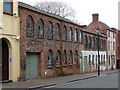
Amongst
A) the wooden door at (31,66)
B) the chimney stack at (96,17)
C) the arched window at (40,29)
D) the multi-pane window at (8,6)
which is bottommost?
the wooden door at (31,66)

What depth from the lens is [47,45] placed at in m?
22.9

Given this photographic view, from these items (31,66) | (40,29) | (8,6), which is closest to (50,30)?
(40,29)

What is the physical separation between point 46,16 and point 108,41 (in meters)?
30.0

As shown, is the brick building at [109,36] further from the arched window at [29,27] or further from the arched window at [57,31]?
the arched window at [29,27]

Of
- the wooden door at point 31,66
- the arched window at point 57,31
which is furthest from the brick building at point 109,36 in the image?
the wooden door at point 31,66

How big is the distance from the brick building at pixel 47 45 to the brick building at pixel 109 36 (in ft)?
57.1

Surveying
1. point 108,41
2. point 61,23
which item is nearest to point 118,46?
point 108,41

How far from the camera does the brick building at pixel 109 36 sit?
161 feet

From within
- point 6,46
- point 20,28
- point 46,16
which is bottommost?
point 6,46

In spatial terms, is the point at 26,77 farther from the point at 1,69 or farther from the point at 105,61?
the point at 105,61

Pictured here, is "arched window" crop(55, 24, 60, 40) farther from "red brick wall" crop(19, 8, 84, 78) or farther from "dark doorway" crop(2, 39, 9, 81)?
"dark doorway" crop(2, 39, 9, 81)

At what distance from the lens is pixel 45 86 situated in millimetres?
16172

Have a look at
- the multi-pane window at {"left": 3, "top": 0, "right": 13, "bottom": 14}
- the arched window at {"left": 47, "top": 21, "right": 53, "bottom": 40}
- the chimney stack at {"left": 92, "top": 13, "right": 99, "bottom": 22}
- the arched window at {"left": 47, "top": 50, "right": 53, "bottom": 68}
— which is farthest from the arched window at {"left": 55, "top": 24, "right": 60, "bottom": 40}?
the chimney stack at {"left": 92, "top": 13, "right": 99, "bottom": 22}

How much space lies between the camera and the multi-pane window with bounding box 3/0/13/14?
1705cm
